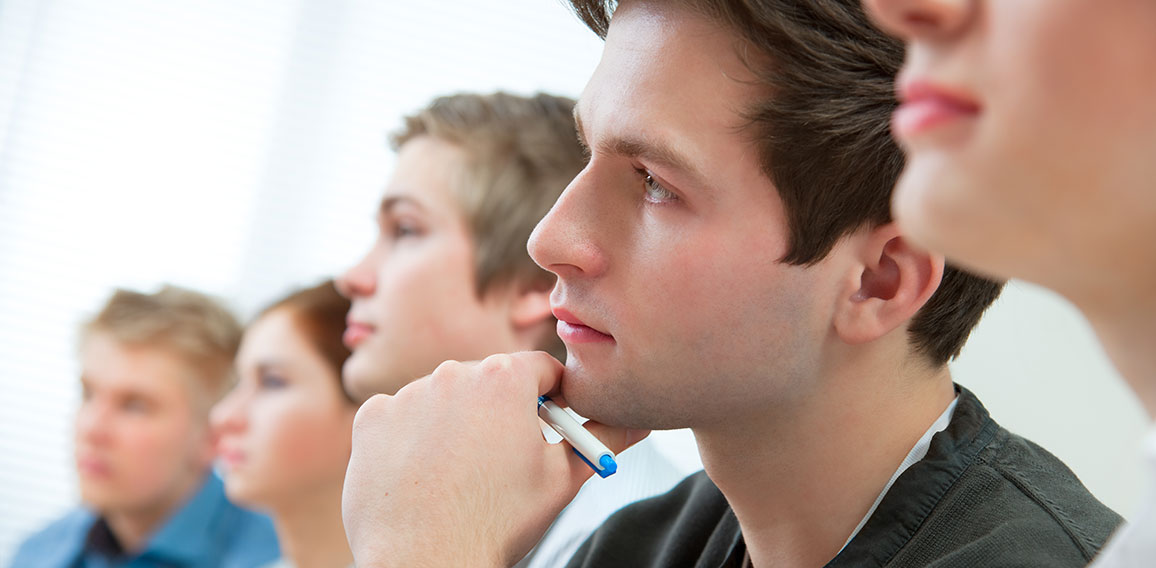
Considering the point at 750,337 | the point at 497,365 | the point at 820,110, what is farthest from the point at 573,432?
the point at 820,110

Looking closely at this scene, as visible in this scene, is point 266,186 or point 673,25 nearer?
point 673,25

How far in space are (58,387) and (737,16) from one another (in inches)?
133

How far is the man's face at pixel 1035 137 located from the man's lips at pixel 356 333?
1487 millimetres

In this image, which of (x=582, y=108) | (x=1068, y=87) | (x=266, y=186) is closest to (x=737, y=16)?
(x=582, y=108)

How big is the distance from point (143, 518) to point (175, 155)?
128 centimetres

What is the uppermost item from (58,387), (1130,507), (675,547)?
(1130,507)

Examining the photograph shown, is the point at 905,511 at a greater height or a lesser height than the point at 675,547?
greater

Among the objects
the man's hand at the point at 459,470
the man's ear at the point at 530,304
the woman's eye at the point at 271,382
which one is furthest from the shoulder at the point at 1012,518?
the woman's eye at the point at 271,382

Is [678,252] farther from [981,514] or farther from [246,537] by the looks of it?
[246,537]

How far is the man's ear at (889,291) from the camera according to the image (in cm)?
106

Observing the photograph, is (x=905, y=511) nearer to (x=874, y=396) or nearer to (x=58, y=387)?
(x=874, y=396)

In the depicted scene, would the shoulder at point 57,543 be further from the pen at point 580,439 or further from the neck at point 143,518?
the pen at point 580,439

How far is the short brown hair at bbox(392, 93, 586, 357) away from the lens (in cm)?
199

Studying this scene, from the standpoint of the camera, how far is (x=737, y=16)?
3.40ft
